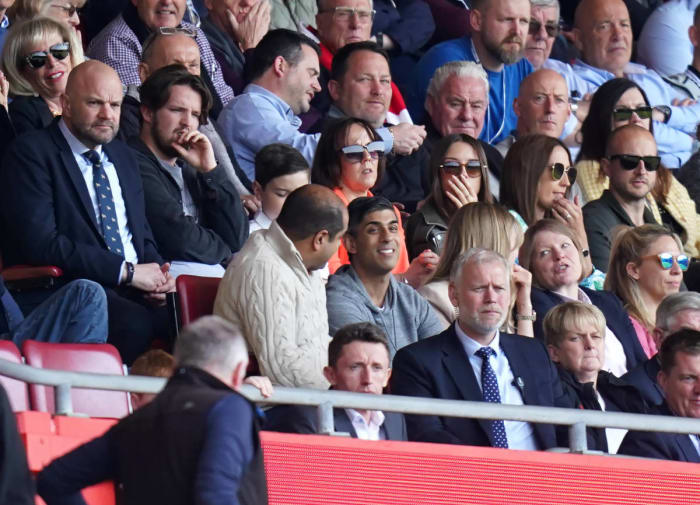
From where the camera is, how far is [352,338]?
685 centimetres

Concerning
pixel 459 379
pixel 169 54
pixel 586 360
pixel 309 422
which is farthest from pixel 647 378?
pixel 169 54

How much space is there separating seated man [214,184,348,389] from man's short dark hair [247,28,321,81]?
2526 mm

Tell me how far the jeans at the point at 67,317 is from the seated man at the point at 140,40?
2.96 m

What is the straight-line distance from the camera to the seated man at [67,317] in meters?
7.12

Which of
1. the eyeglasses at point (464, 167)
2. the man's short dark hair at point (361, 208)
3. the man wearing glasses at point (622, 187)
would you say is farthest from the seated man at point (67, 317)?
the man wearing glasses at point (622, 187)

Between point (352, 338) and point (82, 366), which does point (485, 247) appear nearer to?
point (352, 338)

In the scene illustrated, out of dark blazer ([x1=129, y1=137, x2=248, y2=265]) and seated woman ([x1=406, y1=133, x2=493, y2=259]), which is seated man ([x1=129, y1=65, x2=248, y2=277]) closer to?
dark blazer ([x1=129, y1=137, x2=248, y2=265])

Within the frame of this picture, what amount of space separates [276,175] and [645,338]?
79.5 inches

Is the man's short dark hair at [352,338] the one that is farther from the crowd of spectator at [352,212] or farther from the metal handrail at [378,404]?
the metal handrail at [378,404]

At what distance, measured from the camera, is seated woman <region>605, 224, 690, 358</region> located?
30.1 feet

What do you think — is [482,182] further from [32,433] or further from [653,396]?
[32,433]

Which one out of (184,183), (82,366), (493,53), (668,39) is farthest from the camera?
(668,39)

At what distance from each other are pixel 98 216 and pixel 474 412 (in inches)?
98.4

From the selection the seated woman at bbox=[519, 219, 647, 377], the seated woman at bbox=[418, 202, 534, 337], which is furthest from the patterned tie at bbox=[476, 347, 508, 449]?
the seated woman at bbox=[519, 219, 647, 377]
